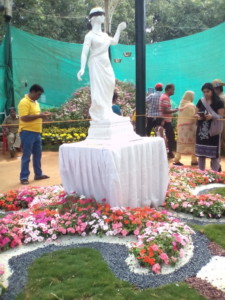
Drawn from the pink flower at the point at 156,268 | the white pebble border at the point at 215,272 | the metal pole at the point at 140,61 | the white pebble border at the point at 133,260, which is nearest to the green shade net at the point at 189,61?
the metal pole at the point at 140,61

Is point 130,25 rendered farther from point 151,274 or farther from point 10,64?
point 151,274

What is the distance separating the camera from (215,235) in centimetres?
344

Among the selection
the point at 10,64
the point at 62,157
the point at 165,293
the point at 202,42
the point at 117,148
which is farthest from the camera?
the point at 10,64

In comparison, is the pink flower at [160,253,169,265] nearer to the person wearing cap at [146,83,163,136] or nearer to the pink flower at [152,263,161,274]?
the pink flower at [152,263,161,274]

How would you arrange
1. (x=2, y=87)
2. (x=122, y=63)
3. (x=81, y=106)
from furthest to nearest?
(x=81, y=106) → (x=122, y=63) → (x=2, y=87)

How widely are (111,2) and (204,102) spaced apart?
34.3 feet

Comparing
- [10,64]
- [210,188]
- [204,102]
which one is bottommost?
[210,188]

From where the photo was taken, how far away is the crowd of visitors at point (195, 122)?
18.5ft

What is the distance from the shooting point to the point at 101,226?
3510mm

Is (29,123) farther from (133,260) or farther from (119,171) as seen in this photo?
(133,260)

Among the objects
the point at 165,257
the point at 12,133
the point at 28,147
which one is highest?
the point at 28,147

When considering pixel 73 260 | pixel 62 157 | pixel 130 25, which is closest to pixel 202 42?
pixel 62 157

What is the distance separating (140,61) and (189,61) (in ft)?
7.48

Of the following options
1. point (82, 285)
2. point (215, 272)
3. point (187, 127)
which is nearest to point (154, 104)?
point (187, 127)
